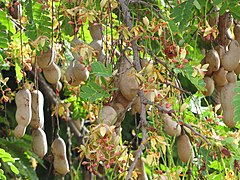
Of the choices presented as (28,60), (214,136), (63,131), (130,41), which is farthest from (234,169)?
(63,131)

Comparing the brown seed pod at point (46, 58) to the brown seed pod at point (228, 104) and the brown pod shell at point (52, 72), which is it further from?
the brown seed pod at point (228, 104)

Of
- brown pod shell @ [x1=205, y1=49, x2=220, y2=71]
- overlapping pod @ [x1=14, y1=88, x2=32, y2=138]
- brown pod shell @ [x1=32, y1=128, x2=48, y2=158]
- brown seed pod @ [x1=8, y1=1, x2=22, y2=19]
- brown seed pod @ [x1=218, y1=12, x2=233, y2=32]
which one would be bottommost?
brown pod shell @ [x1=32, y1=128, x2=48, y2=158]

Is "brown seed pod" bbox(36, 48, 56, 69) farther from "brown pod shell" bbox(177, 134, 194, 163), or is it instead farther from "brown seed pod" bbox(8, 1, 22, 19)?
"brown pod shell" bbox(177, 134, 194, 163)

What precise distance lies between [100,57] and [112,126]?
0.36 meters

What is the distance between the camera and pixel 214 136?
202 cm

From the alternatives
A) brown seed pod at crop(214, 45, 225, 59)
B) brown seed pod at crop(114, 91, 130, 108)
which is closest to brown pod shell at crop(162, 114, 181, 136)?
brown seed pod at crop(114, 91, 130, 108)

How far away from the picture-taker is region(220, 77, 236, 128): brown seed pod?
229 centimetres

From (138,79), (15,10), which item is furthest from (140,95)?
(15,10)

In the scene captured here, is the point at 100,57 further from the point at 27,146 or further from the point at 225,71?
the point at 27,146

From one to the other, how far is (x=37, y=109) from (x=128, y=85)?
0.52 metres

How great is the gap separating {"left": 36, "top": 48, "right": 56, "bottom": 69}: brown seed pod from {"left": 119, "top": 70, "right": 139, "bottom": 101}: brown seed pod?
0.38 metres

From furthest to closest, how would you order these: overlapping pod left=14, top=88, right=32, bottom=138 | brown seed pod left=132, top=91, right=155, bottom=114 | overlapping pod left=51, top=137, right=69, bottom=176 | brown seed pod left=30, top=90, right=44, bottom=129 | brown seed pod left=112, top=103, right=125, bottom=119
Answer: overlapping pod left=51, top=137, right=69, bottom=176
brown seed pod left=30, top=90, right=44, bottom=129
overlapping pod left=14, top=88, right=32, bottom=138
brown seed pod left=112, top=103, right=125, bottom=119
brown seed pod left=132, top=91, right=155, bottom=114

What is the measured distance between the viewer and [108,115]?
193cm

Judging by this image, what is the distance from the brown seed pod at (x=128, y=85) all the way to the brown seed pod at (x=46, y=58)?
38 centimetres
